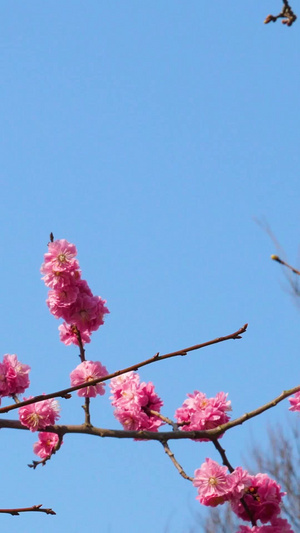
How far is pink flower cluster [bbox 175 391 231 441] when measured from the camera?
3.08 meters

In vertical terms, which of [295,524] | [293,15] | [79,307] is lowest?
[293,15]

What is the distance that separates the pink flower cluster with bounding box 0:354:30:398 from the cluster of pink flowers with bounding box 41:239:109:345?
0.26 meters

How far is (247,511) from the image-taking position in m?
2.77

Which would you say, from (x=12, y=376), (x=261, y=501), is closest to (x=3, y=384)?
(x=12, y=376)

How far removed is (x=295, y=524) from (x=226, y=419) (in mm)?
7560

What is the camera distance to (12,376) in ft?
9.57

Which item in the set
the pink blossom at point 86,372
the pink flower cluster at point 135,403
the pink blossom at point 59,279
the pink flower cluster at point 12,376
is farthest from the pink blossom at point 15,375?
the pink flower cluster at point 135,403

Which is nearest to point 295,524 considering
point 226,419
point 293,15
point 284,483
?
point 284,483

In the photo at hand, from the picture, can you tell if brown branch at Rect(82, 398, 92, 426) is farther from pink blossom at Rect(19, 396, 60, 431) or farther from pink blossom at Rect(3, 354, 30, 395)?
pink blossom at Rect(3, 354, 30, 395)

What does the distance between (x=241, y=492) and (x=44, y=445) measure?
2.65 ft

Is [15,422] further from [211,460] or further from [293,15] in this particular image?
[293,15]

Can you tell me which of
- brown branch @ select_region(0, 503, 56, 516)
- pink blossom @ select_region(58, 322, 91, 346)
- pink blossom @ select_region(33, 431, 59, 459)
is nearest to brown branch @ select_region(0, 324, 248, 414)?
brown branch @ select_region(0, 503, 56, 516)

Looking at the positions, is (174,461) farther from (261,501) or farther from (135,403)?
(135,403)

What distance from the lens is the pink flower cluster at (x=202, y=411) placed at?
10.1ft
